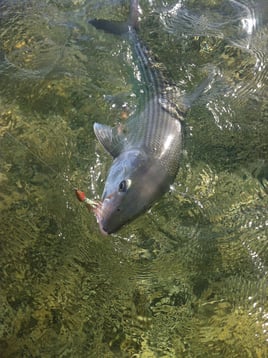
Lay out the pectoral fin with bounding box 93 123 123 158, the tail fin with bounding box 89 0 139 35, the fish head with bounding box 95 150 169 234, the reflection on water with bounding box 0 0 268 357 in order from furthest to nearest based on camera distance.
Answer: the tail fin with bounding box 89 0 139 35, the pectoral fin with bounding box 93 123 123 158, the reflection on water with bounding box 0 0 268 357, the fish head with bounding box 95 150 169 234

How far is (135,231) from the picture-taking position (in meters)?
3.76

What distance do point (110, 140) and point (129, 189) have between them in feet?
2.42

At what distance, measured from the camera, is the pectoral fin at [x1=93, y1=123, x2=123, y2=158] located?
11.7 ft

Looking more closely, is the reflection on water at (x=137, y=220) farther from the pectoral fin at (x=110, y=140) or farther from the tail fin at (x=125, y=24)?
the pectoral fin at (x=110, y=140)

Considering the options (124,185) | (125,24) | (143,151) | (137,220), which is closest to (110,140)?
(143,151)

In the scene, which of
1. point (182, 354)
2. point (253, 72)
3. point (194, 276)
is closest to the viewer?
point (182, 354)

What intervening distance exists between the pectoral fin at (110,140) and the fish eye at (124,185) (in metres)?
0.49

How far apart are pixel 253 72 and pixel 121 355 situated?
2.95 metres

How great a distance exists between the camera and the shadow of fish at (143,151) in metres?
3.03

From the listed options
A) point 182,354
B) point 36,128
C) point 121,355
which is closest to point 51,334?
point 121,355

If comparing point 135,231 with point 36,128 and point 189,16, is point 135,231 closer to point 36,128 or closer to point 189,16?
point 36,128

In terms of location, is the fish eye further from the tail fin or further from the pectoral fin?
the tail fin

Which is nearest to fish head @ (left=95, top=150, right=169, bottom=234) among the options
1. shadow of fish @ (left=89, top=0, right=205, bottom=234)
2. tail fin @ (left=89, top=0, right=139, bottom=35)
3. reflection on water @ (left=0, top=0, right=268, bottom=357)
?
shadow of fish @ (left=89, top=0, right=205, bottom=234)

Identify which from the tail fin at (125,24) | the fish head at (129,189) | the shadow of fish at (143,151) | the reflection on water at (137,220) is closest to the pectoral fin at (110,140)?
the shadow of fish at (143,151)
